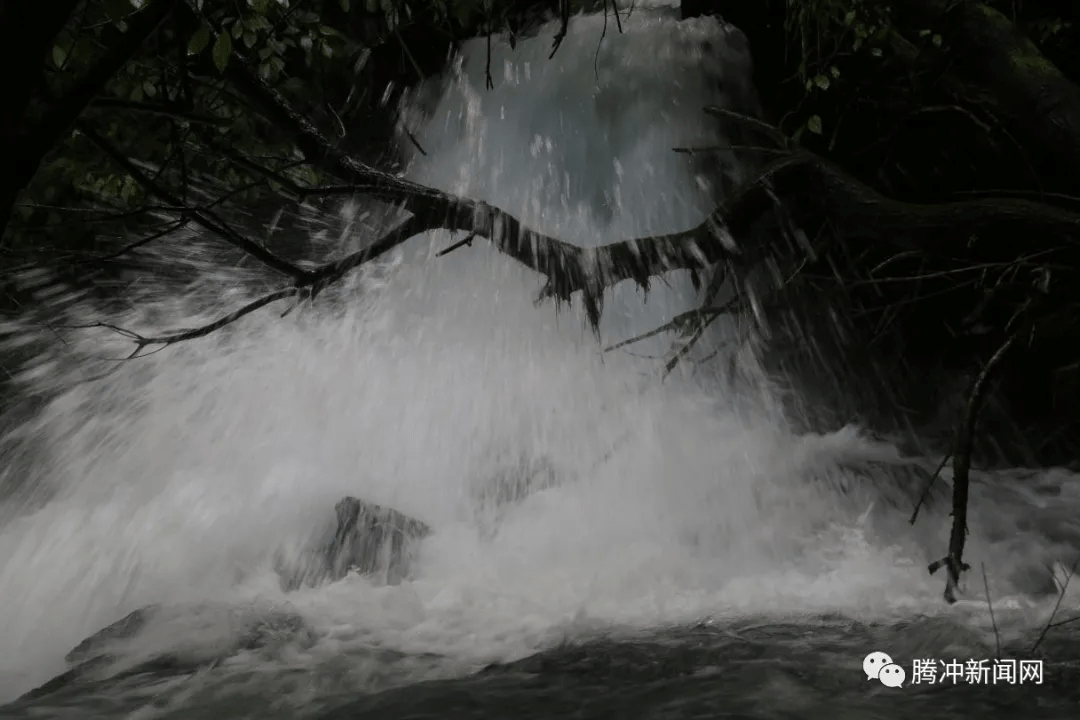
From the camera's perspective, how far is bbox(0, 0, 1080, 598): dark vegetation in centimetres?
276

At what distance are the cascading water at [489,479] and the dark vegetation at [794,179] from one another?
828 mm

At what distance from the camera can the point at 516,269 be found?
942cm

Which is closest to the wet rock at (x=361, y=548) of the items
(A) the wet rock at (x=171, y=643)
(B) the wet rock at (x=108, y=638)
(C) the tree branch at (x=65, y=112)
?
(A) the wet rock at (x=171, y=643)

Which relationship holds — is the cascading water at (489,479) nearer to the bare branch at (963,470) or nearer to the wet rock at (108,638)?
the wet rock at (108,638)

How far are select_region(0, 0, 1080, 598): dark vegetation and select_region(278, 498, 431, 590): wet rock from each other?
2060 mm

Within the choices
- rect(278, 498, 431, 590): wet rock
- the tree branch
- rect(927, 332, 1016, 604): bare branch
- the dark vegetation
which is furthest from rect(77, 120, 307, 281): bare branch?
rect(927, 332, 1016, 604): bare branch

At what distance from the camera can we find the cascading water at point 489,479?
13.9 feet

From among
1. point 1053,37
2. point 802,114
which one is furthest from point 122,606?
point 1053,37

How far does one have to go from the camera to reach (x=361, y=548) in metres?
5.62

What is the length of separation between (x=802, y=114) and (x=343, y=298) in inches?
203

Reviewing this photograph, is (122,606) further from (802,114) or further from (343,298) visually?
(802,114)

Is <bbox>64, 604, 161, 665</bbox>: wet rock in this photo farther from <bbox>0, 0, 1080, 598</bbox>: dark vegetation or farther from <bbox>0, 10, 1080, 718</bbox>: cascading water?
<bbox>0, 0, 1080, 598</bbox>: dark vegetation

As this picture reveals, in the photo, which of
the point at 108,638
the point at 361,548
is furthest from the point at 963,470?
the point at 108,638

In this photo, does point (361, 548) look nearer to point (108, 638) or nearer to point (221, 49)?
point (108, 638)
